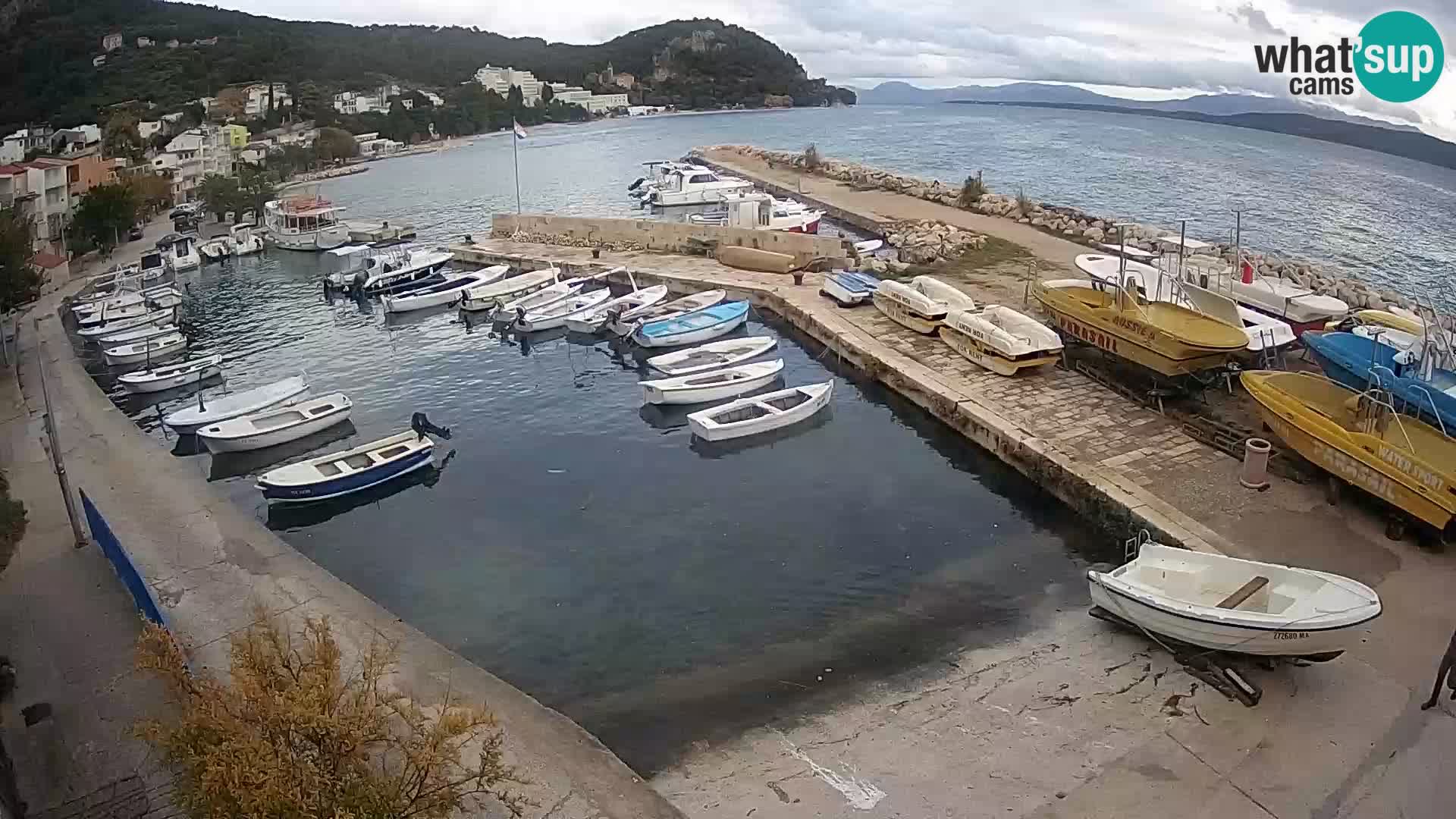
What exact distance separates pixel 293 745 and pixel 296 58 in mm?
133767

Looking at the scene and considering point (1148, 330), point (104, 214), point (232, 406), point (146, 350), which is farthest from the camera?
point (104, 214)

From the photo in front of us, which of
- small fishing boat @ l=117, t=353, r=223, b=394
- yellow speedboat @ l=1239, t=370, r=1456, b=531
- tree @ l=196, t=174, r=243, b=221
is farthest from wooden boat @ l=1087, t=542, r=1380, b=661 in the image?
tree @ l=196, t=174, r=243, b=221

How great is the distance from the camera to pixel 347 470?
16.3 m

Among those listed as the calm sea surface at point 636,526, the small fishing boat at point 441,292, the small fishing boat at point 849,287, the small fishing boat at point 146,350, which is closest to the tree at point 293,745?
the calm sea surface at point 636,526

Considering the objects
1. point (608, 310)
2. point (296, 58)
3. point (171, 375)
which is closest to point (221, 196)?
point (171, 375)

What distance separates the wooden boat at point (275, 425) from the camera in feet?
59.4

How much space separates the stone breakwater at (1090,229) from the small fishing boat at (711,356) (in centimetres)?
878

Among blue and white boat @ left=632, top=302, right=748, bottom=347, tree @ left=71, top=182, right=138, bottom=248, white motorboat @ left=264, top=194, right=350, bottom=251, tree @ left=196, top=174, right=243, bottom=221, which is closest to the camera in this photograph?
blue and white boat @ left=632, top=302, right=748, bottom=347

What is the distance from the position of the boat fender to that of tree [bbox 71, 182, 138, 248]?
27.9 m

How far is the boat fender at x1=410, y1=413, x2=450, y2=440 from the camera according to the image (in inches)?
699

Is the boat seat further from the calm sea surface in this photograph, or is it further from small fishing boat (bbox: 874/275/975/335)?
small fishing boat (bbox: 874/275/975/335)

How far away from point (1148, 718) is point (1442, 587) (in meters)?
4.80

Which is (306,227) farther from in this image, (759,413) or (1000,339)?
(1000,339)

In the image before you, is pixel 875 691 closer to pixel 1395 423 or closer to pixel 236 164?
pixel 1395 423
